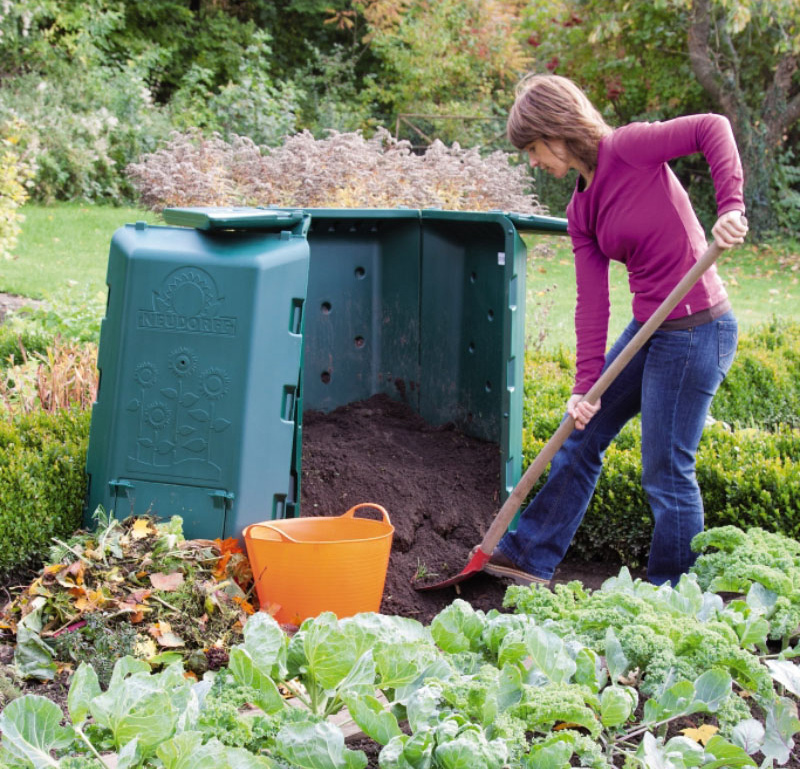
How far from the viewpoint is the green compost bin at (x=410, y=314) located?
4.04 m

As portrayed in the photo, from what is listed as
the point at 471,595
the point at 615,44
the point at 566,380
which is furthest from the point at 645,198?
the point at 615,44

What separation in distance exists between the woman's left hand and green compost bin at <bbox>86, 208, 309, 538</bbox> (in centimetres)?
132

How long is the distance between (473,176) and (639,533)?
4.29 meters

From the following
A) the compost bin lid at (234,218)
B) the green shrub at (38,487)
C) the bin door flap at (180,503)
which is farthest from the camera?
the green shrub at (38,487)

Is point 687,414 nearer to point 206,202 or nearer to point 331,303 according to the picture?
point 331,303

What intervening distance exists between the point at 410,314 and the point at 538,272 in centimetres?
723

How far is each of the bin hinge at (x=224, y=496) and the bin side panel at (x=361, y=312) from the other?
1255mm

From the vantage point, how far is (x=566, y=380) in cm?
516

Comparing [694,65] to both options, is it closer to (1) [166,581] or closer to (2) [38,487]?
(2) [38,487]

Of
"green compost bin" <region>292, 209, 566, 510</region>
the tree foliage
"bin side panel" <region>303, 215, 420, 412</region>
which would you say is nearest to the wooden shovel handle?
"green compost bin" <region>292, 209, 566, 510</region>

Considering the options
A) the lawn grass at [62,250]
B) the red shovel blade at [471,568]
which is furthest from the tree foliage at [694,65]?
the red shovel blade at [471,568]

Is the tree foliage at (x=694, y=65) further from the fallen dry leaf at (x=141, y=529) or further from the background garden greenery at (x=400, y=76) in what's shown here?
the fallen dry leaf at (x=141, y=529)

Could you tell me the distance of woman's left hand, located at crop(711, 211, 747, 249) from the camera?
2.59m

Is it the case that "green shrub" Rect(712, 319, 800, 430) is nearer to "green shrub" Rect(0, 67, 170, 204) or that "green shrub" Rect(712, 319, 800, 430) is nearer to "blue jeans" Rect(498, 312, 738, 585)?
"blue jeans" Rect(498, 312, 738, 585)
